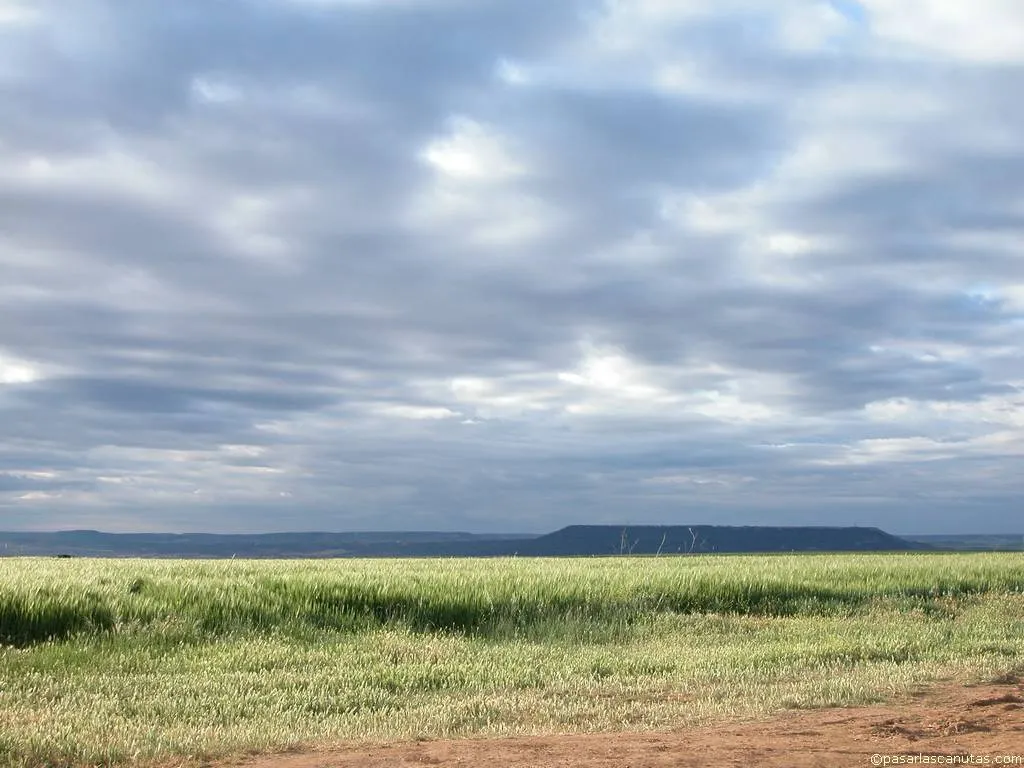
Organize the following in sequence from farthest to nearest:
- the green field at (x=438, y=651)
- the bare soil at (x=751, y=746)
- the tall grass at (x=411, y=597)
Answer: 1. the tall grass at (x=411, y=597)
2. the green field at (x=438, y=651)
3. the bare soil at (x=751, y=746)

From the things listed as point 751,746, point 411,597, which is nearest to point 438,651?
point 411,597

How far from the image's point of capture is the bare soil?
26.4 ft

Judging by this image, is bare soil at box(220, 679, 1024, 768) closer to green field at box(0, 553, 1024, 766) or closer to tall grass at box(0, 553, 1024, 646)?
green field at box(0, 553, 1024, 766)

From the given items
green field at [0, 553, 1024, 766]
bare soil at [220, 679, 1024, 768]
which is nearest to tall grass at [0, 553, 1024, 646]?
green field at [0, 553, 1024, 766]

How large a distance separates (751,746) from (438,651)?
7.31 metres

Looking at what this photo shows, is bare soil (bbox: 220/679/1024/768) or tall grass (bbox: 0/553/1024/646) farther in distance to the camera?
tall grass (bbox: 0/553/1024/646)

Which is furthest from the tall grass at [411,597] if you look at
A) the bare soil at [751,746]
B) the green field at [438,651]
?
the bare soil at [751,746]

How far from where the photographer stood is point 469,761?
817 centimetres

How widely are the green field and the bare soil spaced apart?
746 mm

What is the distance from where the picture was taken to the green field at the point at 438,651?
10359 millimetres

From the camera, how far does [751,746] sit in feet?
28.2

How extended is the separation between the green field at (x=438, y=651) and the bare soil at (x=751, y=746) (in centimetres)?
75

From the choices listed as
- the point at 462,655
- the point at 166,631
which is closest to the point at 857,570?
the point at 462,655

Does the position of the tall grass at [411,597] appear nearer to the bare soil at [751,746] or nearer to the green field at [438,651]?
the green field at [438,651]
